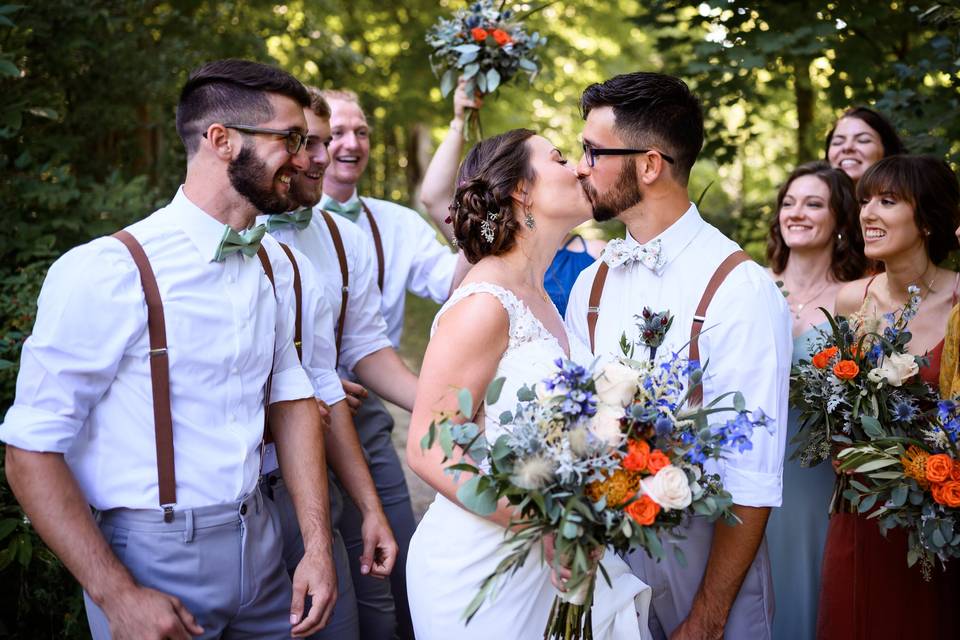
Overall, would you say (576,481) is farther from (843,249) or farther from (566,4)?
(566,4)

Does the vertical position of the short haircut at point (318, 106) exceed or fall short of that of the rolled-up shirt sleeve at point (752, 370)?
it exceeds it

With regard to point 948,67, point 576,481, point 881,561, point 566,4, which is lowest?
point 881,561

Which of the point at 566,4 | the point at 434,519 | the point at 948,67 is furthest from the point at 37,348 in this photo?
the point at 566,4

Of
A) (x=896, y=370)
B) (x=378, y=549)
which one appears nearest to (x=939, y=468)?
(x=896, y=370)

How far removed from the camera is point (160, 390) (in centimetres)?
254

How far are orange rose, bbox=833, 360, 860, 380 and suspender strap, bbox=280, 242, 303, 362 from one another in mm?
2076

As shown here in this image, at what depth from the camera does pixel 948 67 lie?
4898mm

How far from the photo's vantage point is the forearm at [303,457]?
295 cm

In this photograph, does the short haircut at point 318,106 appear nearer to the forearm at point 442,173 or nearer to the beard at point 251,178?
the forearm at point 442,173

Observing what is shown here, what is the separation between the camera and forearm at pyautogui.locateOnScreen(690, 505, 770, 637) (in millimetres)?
2734

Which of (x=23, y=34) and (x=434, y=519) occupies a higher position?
(x=23, y=34)

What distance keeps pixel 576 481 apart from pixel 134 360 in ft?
4.35

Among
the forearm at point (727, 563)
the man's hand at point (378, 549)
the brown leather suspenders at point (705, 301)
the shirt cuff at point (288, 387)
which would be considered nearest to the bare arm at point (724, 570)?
the forearm at point (727, 563)

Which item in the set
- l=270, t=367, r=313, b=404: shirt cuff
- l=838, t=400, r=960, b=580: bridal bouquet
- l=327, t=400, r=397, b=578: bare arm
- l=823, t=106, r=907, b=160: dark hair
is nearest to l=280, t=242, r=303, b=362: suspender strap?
l=270, t=367, r=313, b=404: shirt cuff
